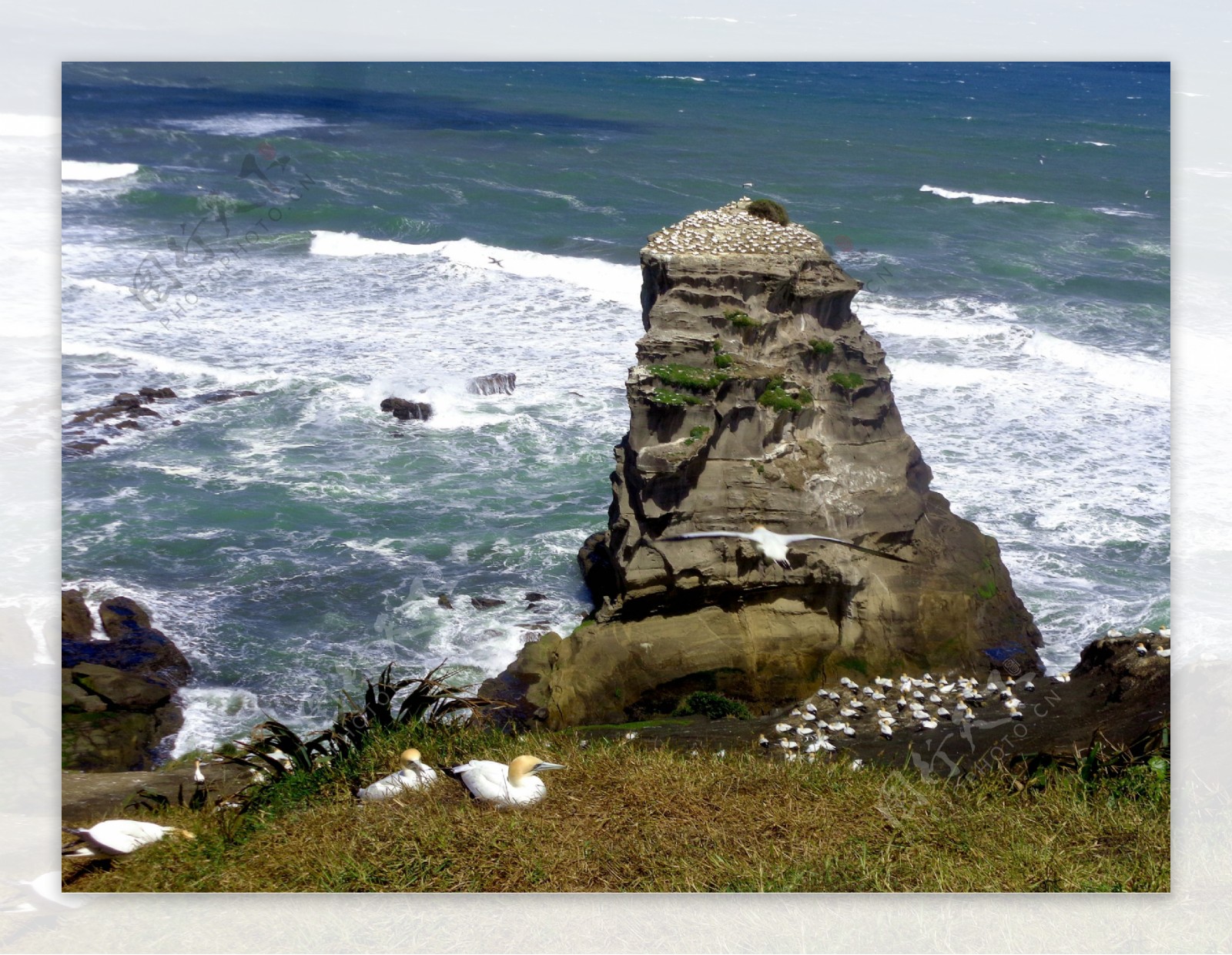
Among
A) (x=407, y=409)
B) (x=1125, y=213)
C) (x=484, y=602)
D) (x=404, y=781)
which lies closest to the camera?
(x=404, y=781)

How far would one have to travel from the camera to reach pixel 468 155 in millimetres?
10180

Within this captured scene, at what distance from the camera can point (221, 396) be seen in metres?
10.6

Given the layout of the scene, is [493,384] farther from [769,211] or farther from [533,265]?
[769,211]

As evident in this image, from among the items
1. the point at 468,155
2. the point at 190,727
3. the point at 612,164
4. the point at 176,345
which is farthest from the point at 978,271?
the point at 190,727

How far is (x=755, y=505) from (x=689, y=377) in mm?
1007

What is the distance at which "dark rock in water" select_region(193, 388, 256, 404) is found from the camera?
34.4ft

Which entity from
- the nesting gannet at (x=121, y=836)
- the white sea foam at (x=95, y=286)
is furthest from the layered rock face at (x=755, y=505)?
the white sea foam at (x=95, y=286)

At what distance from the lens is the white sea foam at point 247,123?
857 centimetres

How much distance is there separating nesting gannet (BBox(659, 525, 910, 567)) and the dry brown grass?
2759mm

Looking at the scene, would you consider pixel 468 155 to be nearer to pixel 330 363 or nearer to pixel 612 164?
pixel 612 164

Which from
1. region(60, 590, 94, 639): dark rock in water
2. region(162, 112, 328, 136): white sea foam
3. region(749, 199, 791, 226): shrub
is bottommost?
region(60, 590, 94, 639): dark rock in water

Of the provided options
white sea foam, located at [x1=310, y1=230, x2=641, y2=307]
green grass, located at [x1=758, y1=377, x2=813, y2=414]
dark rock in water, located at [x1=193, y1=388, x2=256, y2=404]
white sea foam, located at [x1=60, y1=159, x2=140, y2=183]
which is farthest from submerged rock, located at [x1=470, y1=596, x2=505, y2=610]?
white sea foam, located at [x1=60, y1=159, x2=140, y2=183]

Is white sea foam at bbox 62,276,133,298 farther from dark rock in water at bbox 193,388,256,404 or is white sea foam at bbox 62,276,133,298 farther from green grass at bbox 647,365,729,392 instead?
green grass at bbox 647,365,729,392

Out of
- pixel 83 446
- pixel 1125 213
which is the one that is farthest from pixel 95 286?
pixel 1125 213
